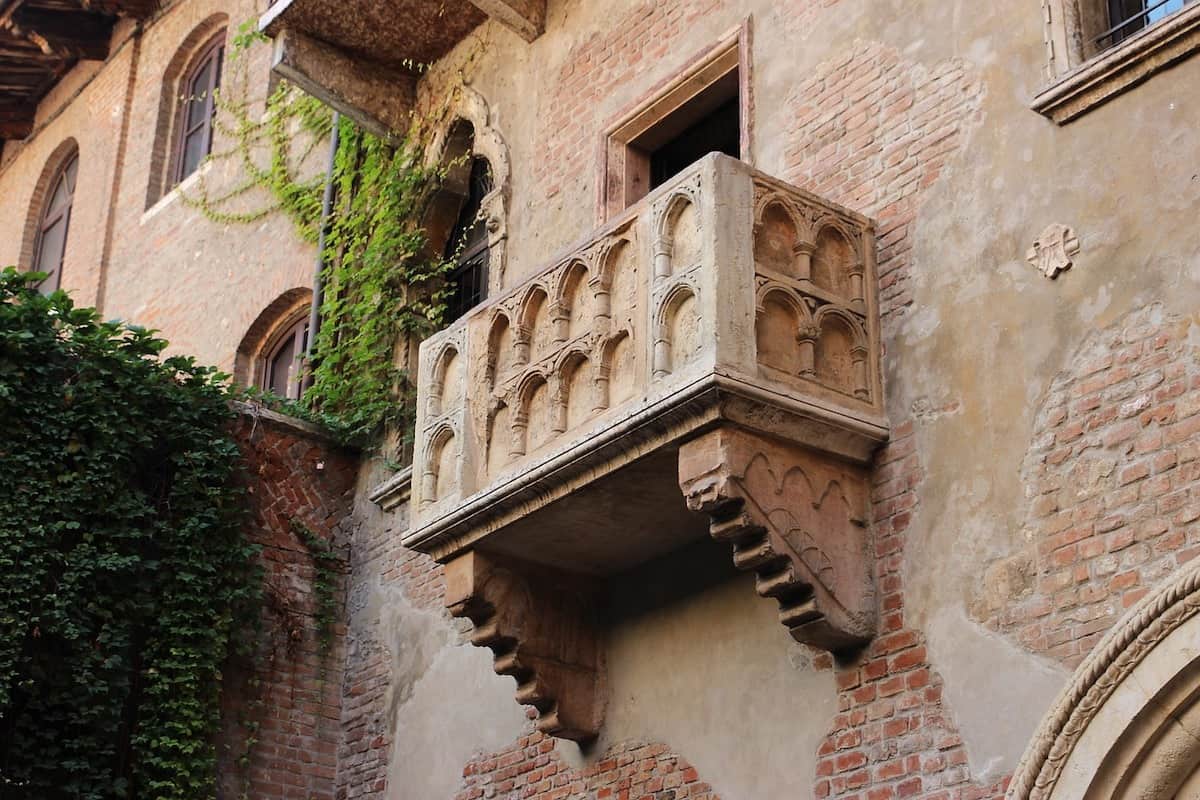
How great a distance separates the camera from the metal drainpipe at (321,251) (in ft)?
39.8

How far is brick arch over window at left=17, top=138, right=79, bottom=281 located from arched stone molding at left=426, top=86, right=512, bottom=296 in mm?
7453

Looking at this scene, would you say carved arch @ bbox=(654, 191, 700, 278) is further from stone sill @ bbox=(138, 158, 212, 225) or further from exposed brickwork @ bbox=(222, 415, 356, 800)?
stone sill @ bbox=(138, 158, 212, 225)

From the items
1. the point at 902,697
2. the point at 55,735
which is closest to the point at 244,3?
the point at 55,735

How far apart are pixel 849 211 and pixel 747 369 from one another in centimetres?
111

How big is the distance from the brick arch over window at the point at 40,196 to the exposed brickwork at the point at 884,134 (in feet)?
36.0

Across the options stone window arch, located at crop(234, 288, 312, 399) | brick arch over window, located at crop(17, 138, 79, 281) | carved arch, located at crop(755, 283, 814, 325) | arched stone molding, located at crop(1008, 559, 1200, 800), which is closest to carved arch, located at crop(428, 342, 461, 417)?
carved arch, located at crop(755, 283, 814, 325)

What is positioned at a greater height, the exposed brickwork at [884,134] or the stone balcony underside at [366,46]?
the stone balcony underside at [366,46]

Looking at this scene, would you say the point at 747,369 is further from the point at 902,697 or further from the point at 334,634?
the point at 334,634

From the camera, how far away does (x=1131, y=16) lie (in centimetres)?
758

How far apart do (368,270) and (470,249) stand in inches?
26.8

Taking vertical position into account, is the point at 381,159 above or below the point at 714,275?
above

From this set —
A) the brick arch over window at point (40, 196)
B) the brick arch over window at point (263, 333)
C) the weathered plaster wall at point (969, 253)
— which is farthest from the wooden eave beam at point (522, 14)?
the brick arch over window at point (40, 196)

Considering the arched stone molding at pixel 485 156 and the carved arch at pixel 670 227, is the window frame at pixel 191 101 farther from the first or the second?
the carved arch at pixel 670 227

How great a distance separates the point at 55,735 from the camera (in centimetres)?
948
